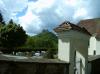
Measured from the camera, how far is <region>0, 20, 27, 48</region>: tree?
62594mm

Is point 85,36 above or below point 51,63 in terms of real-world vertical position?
above

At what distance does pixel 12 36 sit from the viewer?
6369 cm

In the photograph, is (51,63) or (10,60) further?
(51,63)

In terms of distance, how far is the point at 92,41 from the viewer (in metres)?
53.2

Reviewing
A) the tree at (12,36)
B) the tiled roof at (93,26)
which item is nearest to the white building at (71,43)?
the tiled roof at (93,26)

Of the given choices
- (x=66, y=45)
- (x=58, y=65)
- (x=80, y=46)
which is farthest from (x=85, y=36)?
(x=58, y=65)

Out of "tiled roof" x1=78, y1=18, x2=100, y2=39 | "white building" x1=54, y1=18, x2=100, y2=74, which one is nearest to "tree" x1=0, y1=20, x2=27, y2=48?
"tiled roof" x1=78, y1=18, x2=100, y2=39

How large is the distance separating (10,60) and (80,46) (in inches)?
172

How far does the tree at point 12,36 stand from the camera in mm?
62594

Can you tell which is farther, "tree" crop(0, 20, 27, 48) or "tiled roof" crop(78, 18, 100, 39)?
"tree" crop(0, 20, 27, 48)

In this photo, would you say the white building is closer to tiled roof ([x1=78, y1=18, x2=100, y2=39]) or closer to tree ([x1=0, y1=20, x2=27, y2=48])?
tiled roof ([x1=78, y1=18, x2=100, y2=39])

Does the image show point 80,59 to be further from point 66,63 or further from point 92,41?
point 92,41

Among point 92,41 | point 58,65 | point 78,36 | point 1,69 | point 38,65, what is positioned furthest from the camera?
point 92,41

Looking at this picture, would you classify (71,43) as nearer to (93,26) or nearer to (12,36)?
(93,26)
